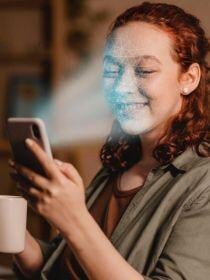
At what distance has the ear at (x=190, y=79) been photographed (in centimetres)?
47

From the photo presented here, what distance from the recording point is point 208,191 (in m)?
0.46

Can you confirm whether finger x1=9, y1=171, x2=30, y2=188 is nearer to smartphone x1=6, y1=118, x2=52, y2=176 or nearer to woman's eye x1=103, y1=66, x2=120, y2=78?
smartphone x1=6, y1=118, x2=52, y2=176

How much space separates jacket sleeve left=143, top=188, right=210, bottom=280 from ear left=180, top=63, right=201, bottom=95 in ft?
0.30

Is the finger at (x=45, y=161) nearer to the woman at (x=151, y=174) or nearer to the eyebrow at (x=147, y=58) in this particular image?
the woman at (x=151, y=174)

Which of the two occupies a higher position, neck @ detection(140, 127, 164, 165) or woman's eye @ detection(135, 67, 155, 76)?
woman's eye @ detection(135, 67, 155, 76)

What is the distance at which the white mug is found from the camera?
0.47m

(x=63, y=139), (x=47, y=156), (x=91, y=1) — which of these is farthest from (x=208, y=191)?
(x=63, y=139)

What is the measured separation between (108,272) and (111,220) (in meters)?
0.11

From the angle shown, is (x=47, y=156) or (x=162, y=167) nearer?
(x=47, y=156)

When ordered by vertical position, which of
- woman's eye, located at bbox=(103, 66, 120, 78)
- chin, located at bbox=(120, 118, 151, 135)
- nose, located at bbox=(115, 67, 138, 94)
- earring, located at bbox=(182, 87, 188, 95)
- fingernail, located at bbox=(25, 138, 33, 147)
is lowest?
chin, located at bbox=(120, 118, 151, 135)

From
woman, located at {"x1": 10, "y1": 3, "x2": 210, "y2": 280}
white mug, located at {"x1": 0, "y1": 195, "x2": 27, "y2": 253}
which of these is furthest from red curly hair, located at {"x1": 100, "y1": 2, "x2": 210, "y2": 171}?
white mug, located at {"x1": 0, "y1": 195, "x2": 27, "y2": 253}

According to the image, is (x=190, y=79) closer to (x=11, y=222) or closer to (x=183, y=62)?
(x=183, y=62)

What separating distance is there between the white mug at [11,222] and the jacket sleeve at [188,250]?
0.11 meters

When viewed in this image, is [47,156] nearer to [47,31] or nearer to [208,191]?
[208,191]
